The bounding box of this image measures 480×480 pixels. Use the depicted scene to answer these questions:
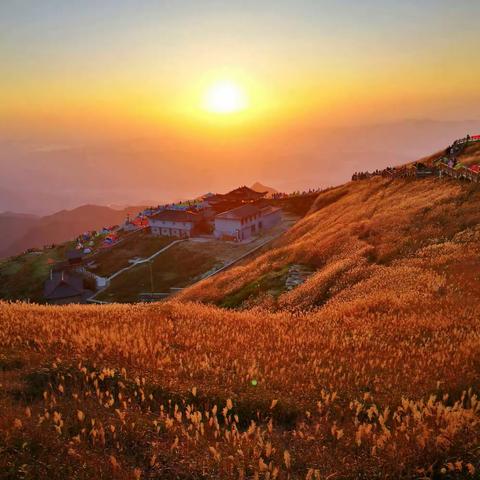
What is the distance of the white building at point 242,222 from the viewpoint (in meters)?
72.7

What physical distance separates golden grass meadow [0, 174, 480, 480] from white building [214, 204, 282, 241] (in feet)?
187

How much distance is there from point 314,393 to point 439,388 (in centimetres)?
224

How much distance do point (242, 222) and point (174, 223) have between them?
15.9 metres

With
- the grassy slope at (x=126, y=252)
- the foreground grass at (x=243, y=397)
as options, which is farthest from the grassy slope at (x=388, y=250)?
the grassy slope at (x=126, y=252)

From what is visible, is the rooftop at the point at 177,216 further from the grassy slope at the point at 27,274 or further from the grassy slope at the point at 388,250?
the grassy slope at the point at 388,250

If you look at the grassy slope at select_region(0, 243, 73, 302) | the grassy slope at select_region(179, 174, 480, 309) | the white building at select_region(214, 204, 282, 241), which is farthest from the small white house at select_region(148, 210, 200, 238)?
the grassy slope at select_region(179, 174, 480, 309)

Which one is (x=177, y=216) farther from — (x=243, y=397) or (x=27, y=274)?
(x=243, y=397)

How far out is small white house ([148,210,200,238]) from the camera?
263 ft

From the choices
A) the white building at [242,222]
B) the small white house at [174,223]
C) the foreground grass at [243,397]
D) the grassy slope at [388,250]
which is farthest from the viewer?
the small white house at [174,223]

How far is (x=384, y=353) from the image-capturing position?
364 inches

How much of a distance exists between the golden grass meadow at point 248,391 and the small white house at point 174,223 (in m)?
64.9

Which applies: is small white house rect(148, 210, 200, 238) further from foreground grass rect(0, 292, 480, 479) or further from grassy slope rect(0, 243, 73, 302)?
foreground grass rect(0, 292, 480, 479)

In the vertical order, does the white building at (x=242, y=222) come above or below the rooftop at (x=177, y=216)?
below

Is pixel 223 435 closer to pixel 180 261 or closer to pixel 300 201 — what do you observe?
pixel 180 261
